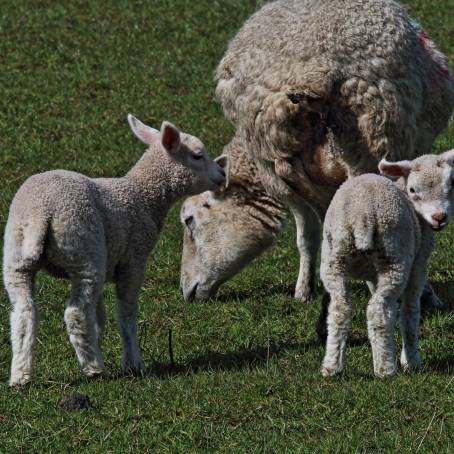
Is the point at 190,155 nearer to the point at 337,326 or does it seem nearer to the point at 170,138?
the point at 170,138

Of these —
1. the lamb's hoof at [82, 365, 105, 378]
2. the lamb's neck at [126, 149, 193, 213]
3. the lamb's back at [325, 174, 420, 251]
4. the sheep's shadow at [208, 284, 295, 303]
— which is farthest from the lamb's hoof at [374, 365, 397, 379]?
the sheep's shadow at [208, 284, 295, 303]

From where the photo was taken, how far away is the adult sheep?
7.63m

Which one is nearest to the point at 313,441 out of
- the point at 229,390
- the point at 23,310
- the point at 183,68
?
the point at 229,390

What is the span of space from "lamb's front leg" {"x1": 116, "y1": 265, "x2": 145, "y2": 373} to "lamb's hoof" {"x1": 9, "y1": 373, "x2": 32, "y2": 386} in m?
0.72

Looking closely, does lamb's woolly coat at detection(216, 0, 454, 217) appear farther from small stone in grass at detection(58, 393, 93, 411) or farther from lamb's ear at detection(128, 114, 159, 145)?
small stone in grass at detection(58, 393, 93, 411)

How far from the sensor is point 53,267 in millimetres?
6445

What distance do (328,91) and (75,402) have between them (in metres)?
2.73

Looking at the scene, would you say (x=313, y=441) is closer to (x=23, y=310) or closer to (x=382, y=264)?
(x=382, y=264)

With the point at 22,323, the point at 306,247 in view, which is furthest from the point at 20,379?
the point at 306,247

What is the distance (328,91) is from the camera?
7.60 meters

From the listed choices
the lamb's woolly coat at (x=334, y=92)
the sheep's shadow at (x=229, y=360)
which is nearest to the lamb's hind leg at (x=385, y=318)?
the sheep's shadow at (x=229, y=360)

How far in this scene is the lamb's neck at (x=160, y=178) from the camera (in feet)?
23.6

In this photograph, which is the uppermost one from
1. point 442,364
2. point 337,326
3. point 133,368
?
point 337,326

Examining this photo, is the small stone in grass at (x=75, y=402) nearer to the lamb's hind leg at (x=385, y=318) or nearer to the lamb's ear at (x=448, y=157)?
the lamb's hind leg at (x=385, y=318)
